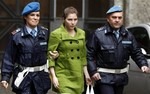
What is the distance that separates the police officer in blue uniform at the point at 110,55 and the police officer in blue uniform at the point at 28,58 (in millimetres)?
646

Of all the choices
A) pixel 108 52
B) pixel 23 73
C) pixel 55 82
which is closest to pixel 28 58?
pixel 23 73

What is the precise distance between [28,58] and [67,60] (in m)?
0.47

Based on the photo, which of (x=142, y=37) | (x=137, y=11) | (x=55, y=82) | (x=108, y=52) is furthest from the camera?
(x=137, y=11)

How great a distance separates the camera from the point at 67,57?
19.7 ft

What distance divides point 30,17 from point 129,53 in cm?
139

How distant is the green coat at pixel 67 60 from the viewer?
6.00 m

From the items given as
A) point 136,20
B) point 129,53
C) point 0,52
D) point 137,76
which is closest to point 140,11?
point 136,20

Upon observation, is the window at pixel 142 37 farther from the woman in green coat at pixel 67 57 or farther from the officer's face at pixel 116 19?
the woman in green coat at pixel 67 57

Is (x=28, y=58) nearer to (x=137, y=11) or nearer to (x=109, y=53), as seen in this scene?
(x=109, y=53)

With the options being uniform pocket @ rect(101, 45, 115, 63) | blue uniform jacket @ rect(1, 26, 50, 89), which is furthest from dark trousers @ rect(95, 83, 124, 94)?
blue uniform jacket @ rect(1, 26, 50, 89)

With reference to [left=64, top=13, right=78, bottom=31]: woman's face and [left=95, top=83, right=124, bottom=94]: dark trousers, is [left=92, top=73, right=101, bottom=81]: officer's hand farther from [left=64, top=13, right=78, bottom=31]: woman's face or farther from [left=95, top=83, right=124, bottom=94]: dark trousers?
[left=64, top=13, right=78, bottom=31]: woman's face

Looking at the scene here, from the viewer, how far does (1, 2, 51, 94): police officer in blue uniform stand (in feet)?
19.6

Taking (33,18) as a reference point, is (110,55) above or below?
below

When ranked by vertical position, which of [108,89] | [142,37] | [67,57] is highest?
[67,57]
